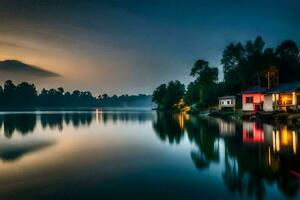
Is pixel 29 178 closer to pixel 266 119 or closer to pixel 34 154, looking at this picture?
pixel 34 154

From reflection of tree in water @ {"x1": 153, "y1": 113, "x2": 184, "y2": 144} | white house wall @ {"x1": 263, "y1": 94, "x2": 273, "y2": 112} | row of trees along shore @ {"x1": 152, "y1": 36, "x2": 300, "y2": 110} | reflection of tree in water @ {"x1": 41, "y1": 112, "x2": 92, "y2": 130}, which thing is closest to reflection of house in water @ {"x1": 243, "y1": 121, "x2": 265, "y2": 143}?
reflection of tree in water @ {"x1": 153, "y1": 113, "x2": 184, "y2": 144}

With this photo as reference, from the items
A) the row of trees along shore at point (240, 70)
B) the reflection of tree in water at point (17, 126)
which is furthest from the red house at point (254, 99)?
the reflection of tree in water at point (17, 126)

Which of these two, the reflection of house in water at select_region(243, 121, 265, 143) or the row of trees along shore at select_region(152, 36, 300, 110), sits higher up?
the row of trees along shore at select_region(152, 36, 300, 110)

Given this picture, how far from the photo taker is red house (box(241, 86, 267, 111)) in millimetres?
56562

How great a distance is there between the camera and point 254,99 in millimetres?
57469

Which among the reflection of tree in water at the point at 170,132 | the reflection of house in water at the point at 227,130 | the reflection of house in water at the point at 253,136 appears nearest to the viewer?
the reflection of house in water at the point at 253,136

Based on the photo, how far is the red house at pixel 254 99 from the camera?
5656 centimetres

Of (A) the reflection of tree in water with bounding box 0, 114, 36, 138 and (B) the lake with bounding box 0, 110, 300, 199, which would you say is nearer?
(B) the lake with bounding box 0, 110, 300, 199

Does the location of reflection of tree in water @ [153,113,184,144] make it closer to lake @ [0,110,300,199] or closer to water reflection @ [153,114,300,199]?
water reflection @ [153,114,300,199]

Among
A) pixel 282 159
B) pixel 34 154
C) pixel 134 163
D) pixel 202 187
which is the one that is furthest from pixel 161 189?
pixel 34 154

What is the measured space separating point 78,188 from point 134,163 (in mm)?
5463

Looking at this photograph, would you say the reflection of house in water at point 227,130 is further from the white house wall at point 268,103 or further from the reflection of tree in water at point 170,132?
the white house wall at point 268,103

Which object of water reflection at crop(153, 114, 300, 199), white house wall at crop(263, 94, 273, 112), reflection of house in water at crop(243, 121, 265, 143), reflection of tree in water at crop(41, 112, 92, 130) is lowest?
reflection of tree in water at crop(41, 112, 92, 130)

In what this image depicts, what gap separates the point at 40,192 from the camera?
10.6m
